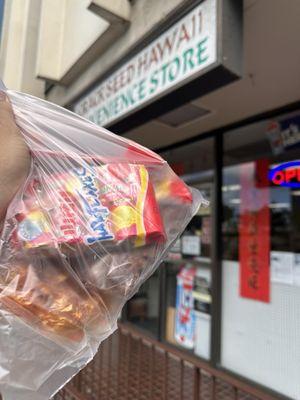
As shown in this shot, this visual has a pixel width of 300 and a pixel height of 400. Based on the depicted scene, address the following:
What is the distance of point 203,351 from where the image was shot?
439 centimetres

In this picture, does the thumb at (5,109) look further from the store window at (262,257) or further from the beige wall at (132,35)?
the store window at (262,257)

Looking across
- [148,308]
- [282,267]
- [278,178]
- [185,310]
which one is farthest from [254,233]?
[148,308]

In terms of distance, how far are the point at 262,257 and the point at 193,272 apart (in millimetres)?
1113

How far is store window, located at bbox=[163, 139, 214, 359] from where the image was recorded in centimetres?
445

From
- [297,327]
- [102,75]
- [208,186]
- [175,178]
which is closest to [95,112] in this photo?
[102,75]

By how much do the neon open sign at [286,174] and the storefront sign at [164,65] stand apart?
1.76 meters

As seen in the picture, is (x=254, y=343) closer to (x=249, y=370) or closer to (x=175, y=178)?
(x=249, y=370)

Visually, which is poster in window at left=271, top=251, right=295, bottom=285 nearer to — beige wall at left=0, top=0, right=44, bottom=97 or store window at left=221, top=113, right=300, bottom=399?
store window at left=221, top=113, right=300, bottom=399

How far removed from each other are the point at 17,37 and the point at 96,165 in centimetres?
462

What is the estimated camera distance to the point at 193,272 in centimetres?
468

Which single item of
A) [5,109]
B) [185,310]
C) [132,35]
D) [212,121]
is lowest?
[185,310]

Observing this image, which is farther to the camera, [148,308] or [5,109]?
[148,308]

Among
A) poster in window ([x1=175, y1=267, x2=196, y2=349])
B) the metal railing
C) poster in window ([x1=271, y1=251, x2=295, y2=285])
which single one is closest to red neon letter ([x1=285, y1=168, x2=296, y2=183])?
poster in window ([x1=271, y1=251, x2=295, y2=285])

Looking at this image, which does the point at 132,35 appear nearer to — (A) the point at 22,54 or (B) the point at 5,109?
(B) the point at 5,109
